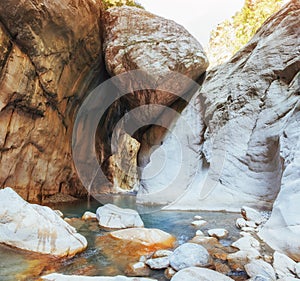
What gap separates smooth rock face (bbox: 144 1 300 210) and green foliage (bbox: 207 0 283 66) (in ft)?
13.9

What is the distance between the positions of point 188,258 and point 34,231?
2.28 m

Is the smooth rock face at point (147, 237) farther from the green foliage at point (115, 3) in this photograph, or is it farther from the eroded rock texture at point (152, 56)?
the green foliage at point (115, 3)

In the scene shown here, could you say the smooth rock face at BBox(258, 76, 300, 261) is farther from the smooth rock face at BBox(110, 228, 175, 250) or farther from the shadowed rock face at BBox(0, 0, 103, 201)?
the shadowed rock face at BBox(0, 0, 103, 201)

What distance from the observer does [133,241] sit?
359cm

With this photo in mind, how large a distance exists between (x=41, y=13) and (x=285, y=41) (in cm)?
800

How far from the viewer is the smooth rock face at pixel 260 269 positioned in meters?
2.29

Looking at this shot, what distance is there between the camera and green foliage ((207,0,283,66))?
38.6 feet

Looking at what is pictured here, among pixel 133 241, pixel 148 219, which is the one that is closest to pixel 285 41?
pixel 148 219

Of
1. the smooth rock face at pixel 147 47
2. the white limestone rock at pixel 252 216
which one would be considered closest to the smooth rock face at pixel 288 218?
the white limestone rock at pixel 252 216

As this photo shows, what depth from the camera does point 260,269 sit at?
238 cm

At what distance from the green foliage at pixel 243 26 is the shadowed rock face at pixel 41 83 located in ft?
28.1


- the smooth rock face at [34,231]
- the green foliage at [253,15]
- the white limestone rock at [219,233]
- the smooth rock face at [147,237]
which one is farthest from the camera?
the green foliage at [253,15]

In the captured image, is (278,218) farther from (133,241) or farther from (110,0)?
(110,0)


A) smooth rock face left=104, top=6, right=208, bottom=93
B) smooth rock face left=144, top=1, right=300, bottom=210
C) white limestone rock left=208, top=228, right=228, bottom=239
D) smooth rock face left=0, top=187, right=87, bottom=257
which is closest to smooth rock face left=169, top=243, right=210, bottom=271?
white limestone rock left=208, top=228, right=228, bottom=239
